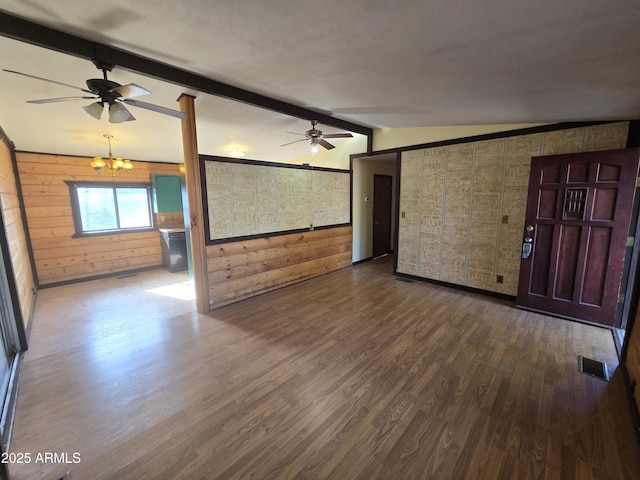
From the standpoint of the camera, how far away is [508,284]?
3965mm

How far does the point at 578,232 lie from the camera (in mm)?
3203

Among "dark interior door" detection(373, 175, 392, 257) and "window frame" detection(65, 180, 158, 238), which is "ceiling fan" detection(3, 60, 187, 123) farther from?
"dark interior door" detection(373, 175, 392, 257)

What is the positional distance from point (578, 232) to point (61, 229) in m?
8.15

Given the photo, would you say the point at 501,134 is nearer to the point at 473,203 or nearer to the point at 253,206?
the point at 473,203

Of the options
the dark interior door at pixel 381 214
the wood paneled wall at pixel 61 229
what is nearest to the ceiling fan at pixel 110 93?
the wood paneled wall at pixel 61 229

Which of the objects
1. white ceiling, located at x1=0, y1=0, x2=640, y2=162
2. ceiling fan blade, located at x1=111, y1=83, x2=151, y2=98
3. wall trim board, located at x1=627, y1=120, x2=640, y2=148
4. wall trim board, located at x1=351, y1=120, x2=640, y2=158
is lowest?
wall trim board, located at x1=627, y1=120, x2=640, y2=148

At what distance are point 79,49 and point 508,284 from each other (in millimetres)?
5484

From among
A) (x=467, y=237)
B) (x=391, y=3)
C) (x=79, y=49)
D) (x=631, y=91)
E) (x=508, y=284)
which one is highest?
(x=79, y=49)

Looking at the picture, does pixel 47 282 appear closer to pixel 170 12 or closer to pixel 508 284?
pixel 170 12

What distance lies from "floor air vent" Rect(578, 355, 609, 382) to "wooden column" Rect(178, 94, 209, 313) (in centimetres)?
412

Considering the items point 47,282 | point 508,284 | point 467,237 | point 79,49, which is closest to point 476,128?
point 467,237

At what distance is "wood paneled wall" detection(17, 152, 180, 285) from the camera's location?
475 centimetres

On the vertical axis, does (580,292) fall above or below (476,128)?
below

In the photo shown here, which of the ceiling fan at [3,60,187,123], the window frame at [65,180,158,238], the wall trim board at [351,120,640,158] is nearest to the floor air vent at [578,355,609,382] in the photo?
the wall trim board at [351,120,640,158]
